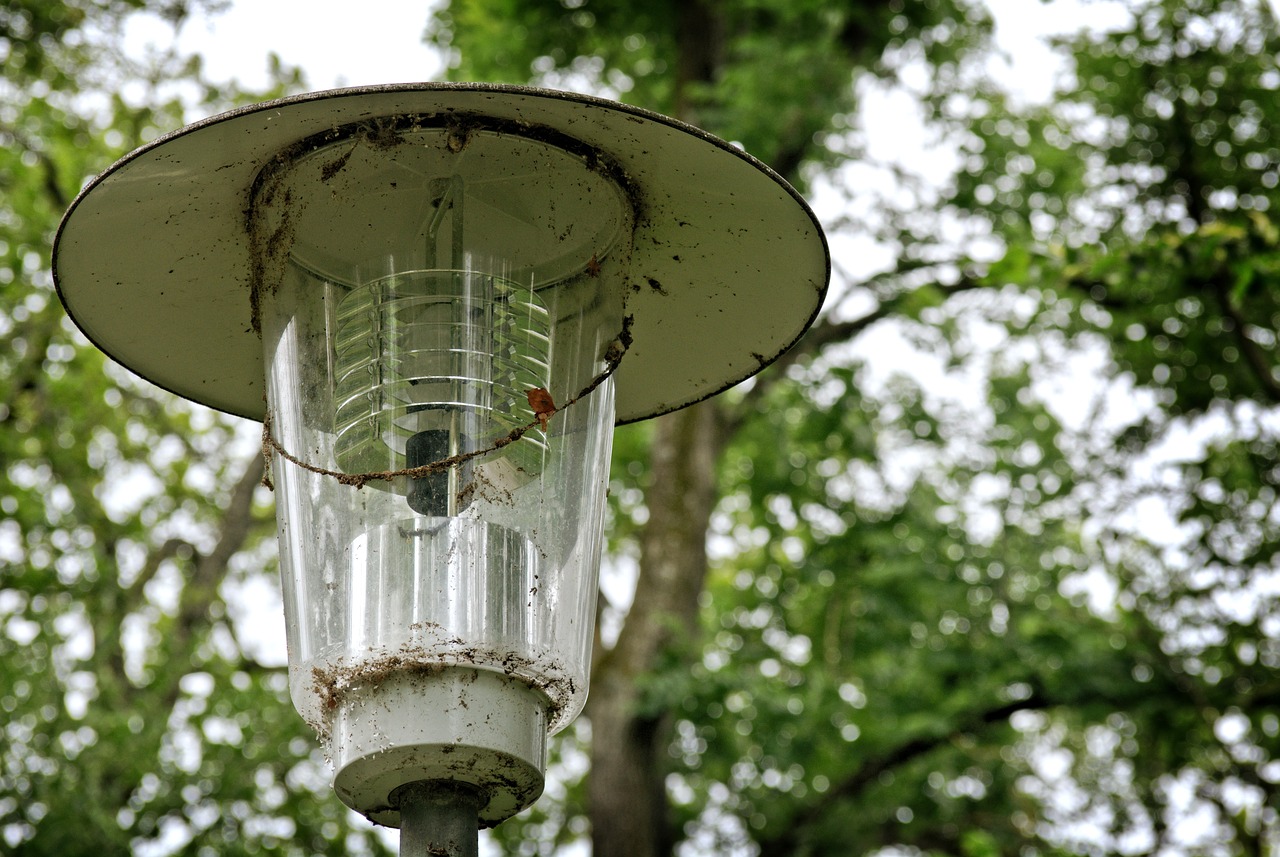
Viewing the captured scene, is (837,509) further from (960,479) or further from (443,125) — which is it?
(443,125)

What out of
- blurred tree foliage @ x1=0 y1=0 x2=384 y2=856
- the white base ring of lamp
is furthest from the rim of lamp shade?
blurred tree foliage @ x1=0 y1=0 x2=384 y2=856

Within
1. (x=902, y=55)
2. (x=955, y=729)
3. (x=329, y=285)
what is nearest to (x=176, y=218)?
(x=329, y=285)

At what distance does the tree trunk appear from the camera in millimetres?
7391

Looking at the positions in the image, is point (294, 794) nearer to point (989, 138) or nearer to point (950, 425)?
point (950, 425)

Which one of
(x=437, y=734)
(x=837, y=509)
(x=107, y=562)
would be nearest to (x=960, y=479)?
(x=837, y=509)

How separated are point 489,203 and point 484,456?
351mm

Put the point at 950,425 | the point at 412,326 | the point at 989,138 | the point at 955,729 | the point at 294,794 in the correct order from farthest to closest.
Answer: the point at 950,425, the point at 989,138, the point at 294,794, the point at 955,729, the point at 412,326

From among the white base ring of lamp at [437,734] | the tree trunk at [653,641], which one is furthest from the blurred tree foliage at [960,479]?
the white base ring of lamp at [437,734]

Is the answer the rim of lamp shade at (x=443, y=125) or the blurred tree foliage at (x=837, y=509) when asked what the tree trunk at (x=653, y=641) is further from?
the rim of lamp shade at (x=443, y=125)

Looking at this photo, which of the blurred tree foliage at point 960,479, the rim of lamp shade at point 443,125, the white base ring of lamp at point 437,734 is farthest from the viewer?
the blurred tree foliage at point 960,479

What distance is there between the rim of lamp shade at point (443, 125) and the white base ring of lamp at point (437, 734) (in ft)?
2.17

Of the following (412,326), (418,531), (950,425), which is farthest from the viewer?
(950,425)

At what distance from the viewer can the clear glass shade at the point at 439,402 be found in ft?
5.84

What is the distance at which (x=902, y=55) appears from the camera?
32.5 feet
